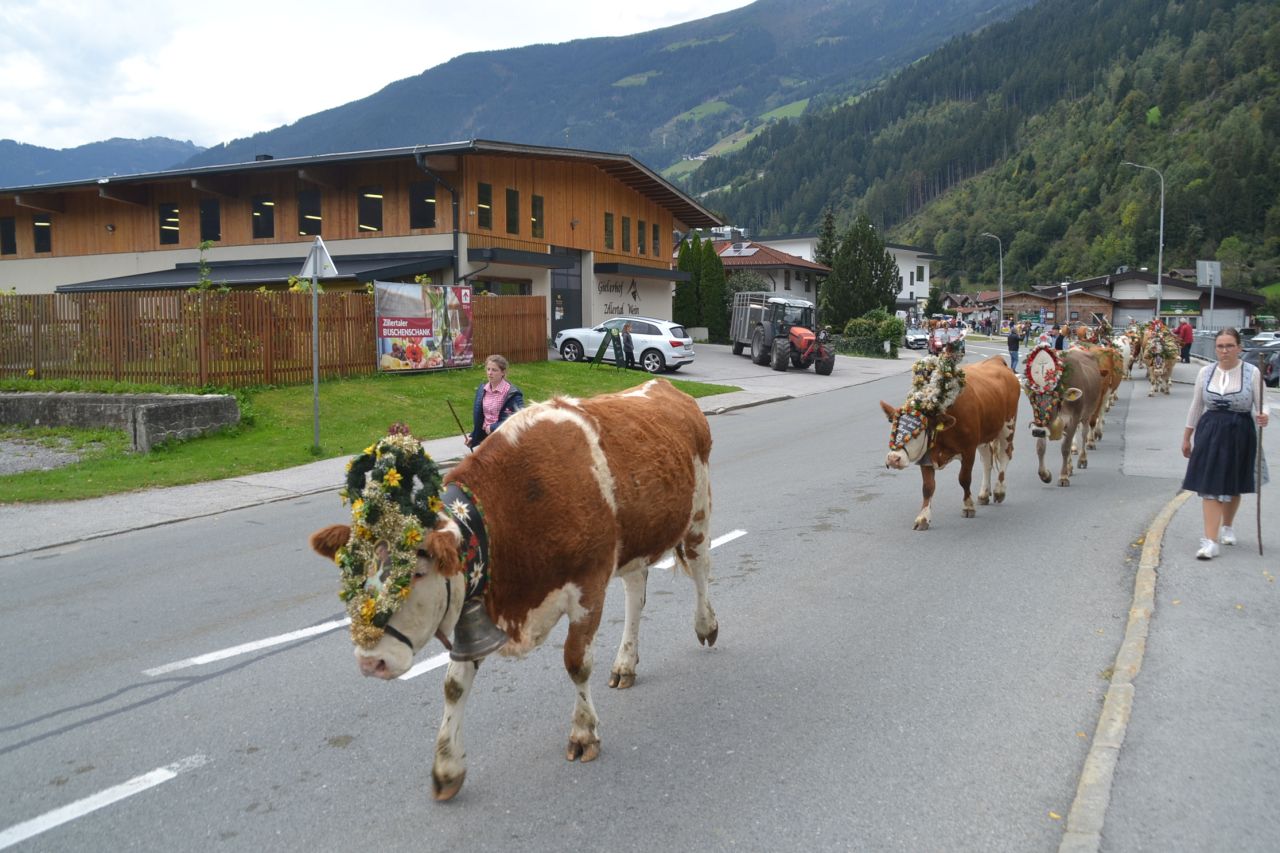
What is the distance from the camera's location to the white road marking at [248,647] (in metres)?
5.94

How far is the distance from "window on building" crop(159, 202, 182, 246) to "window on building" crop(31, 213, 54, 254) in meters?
6.23

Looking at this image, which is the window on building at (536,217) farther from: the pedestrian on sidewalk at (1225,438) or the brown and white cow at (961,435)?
the pedestrian on sidewalk at (1225,438)

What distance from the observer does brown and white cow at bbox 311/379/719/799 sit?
11.9 ft

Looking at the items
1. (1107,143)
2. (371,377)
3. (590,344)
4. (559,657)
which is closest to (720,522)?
(559,657)

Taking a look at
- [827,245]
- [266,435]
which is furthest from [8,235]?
[827,245]

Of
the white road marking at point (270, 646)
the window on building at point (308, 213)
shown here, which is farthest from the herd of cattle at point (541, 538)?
the window on building at point (308, 213)

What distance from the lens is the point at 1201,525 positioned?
888 cm

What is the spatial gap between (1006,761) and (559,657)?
2.73 m

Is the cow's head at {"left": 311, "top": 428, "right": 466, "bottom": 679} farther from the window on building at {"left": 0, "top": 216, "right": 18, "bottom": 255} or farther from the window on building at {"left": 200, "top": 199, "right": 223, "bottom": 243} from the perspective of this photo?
the window on building at {"left": 0, "top": 216, "right": 18, "bottom": 255}

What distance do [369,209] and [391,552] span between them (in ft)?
101

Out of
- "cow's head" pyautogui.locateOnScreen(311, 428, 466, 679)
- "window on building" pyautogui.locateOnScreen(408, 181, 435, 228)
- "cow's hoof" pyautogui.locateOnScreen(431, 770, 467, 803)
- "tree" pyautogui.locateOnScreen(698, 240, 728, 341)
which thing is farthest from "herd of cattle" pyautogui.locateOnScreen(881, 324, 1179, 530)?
"tree" pyautogui.locateOnScreen(698, 240, 728, 341)

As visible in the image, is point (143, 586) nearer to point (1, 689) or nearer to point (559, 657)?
point (1, 689)

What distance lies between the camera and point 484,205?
31.8 metres

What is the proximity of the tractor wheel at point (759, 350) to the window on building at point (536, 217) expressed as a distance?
9100 millimetres
